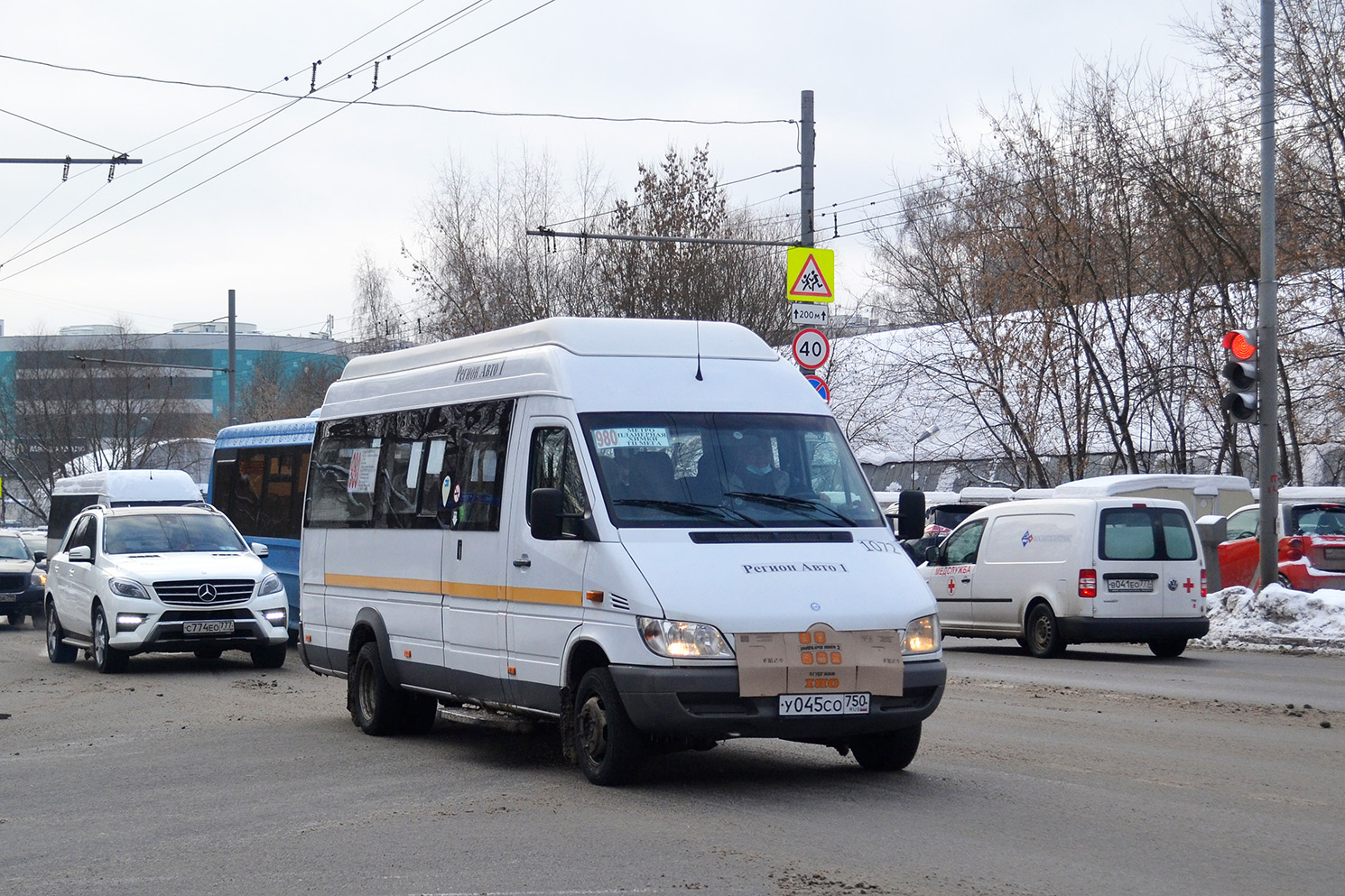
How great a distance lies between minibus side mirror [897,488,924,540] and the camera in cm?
988

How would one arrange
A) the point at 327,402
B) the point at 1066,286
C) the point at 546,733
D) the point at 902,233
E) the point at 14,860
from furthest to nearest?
the point at 902,233 → the point at 1066,286 → the point at 327,402 → the point at 546,733 → the point at 14,860

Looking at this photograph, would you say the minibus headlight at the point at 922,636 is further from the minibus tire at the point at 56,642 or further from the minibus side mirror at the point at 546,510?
the minibus tire at the point at 56,642

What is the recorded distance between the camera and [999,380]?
3584 centimetres

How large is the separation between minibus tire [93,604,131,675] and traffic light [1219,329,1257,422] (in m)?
14.4

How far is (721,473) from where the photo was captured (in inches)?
358

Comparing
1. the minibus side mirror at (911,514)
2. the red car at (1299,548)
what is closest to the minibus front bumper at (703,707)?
the minibus side mirror at (911,514)

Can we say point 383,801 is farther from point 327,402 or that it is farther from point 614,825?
point 327,402

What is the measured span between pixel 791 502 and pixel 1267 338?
1548 cm

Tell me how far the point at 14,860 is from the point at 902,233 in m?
36.5

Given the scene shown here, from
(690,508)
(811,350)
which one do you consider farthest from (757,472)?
(811,350)

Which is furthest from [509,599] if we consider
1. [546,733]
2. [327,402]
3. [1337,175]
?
[1337,175]

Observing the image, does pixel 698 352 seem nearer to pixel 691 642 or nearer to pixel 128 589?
A: pixel 691 642

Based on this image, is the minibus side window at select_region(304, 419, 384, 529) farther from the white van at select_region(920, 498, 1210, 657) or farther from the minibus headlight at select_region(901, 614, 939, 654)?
the white van at select_region(920, 498, 1210, 657)

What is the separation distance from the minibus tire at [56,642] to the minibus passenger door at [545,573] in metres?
11.7
